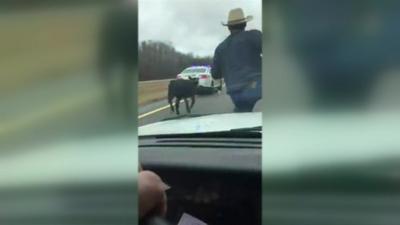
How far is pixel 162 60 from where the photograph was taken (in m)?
2.71

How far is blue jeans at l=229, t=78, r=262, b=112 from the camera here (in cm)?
265

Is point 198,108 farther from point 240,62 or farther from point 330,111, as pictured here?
point 330,111

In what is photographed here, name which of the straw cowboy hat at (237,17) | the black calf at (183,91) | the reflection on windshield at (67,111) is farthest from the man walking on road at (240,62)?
the reflection on windshield at (67,111)

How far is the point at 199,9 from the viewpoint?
2701mm

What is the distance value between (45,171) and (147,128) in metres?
0.57

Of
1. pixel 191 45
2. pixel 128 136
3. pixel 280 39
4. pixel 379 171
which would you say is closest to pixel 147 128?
pixel 128 136

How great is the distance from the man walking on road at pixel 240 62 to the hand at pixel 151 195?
49 cm

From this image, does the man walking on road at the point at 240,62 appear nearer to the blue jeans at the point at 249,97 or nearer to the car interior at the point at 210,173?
the blue jeans at the point at 249,97

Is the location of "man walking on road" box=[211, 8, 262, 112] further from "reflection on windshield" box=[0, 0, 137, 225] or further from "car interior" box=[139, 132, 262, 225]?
"reflection on windshield" box=[0, 0, 137, 225]

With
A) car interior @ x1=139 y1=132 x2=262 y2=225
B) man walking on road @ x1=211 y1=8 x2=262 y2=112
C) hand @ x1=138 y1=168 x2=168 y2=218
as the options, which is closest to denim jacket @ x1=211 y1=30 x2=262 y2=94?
man walking on road @ x1=211 y1=8 x2=262 y2=112

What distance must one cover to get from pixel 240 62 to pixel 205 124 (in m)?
0.32

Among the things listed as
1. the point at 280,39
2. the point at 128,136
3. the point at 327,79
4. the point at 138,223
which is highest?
the point at 280,39

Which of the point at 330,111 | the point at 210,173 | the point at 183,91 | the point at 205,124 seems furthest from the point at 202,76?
the point at 330,111

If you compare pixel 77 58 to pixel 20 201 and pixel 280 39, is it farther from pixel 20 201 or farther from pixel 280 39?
pixel 280 39
